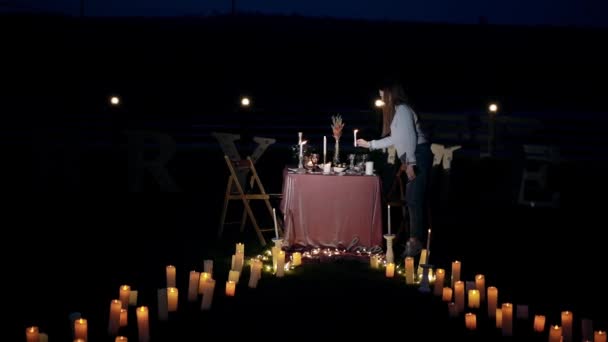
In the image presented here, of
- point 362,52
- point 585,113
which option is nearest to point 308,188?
point 585,113

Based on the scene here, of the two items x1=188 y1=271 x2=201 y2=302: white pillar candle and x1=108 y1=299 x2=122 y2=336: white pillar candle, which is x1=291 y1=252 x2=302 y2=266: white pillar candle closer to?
x1=188 y1=271 x2=201 y2=302: white pillar candle

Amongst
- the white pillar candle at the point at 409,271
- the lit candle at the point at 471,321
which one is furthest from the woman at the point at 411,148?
the lit candle at the point at 471,321

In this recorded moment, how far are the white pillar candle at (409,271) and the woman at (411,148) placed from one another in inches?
29.8

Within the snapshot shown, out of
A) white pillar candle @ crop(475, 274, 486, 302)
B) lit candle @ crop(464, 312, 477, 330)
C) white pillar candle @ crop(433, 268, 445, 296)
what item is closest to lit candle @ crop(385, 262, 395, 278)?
white pillar candle @ crop(433, 268, 445, 296)

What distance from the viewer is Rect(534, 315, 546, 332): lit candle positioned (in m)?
4.34

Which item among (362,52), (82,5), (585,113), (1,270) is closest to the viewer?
(1,270)

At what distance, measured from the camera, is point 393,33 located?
99.5 feet

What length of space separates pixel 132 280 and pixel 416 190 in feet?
8.32

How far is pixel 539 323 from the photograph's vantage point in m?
4.34

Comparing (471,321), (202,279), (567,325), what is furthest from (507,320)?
(202,279)

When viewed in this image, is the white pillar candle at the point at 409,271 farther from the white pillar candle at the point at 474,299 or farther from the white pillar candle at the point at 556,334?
the white pillar candle at the point at 556,334

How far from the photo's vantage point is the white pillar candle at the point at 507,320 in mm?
4266

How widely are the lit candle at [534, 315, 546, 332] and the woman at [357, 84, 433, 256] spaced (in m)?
1.88

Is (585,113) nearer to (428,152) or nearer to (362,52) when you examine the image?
(362,52)
